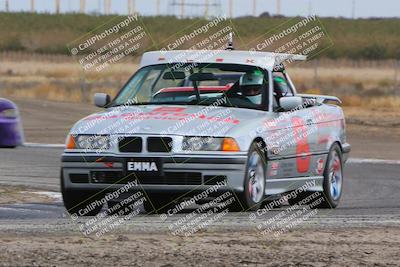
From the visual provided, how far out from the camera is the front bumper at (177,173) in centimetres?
1073

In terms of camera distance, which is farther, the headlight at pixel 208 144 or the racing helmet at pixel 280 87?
the racing helmet at pixel 280 87

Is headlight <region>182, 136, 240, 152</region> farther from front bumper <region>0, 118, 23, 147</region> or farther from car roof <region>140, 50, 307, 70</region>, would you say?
front bumper <region>0, 118, 23, 147</region>

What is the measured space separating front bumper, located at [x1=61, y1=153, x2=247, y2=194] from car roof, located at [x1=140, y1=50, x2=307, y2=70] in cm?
184

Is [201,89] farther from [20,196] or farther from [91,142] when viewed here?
[20,196]

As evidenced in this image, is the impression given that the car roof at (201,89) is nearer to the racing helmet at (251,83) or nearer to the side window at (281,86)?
the racing helmet at (251,83)

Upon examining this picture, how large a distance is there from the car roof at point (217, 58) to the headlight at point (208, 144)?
1772 mm

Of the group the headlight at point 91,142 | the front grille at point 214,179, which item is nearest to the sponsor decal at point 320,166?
the front grille at point 214,179

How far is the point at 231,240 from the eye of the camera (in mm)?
8578

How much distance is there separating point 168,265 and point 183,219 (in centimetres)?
281

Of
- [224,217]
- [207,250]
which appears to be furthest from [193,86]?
[207,250]

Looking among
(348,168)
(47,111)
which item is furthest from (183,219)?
(47,111)

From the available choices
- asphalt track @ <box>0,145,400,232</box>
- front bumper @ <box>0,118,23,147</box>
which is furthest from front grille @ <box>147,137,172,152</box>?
front bumper @ <box>0,118,23,147</box>

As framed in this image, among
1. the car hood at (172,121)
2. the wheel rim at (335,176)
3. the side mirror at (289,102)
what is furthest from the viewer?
the wheel rim at (335,176)

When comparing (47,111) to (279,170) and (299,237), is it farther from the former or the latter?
(299,237)
